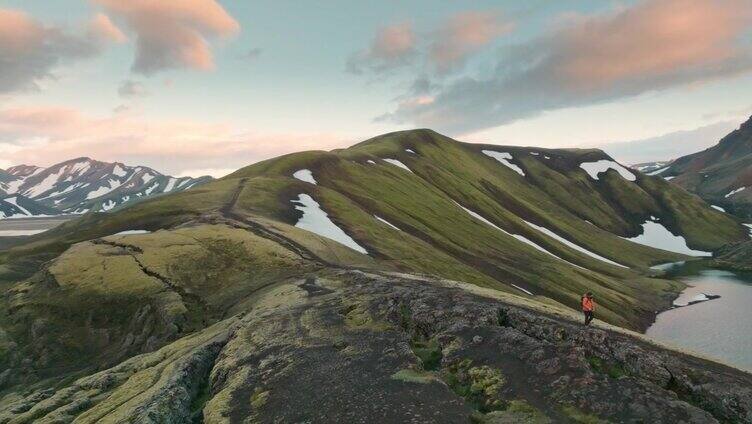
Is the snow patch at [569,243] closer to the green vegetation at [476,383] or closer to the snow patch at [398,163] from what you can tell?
the snow patch at [398,163]

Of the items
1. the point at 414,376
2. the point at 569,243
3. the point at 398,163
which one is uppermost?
the point at 398,163

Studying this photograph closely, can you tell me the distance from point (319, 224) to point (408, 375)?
64.2 meters

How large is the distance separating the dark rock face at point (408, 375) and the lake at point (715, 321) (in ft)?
98.7

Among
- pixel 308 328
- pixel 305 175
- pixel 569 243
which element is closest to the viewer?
pixel 308 328

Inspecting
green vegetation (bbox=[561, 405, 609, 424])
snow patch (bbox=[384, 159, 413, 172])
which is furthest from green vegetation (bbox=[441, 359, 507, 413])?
snow patch (bbox=[384, 159, 413, 172])

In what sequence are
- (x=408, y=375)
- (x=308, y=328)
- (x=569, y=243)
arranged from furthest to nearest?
(x=569, y=243)
(x=308, y=328)
(x=408, y=375)

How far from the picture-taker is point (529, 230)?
15950cm

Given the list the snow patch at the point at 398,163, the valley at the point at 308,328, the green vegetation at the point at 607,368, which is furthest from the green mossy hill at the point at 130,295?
the snow patch at the point at 398,163

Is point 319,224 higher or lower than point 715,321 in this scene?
higher

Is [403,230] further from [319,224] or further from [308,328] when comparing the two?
[308,328]

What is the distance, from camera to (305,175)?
134250 millimetres

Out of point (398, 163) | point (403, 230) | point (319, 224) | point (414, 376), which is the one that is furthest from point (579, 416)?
point (398, 163)

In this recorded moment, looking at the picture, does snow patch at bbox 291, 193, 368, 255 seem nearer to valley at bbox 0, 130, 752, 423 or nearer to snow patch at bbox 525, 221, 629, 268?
valley at bbox 0, 130, 752, 423

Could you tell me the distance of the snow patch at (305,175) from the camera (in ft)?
422
